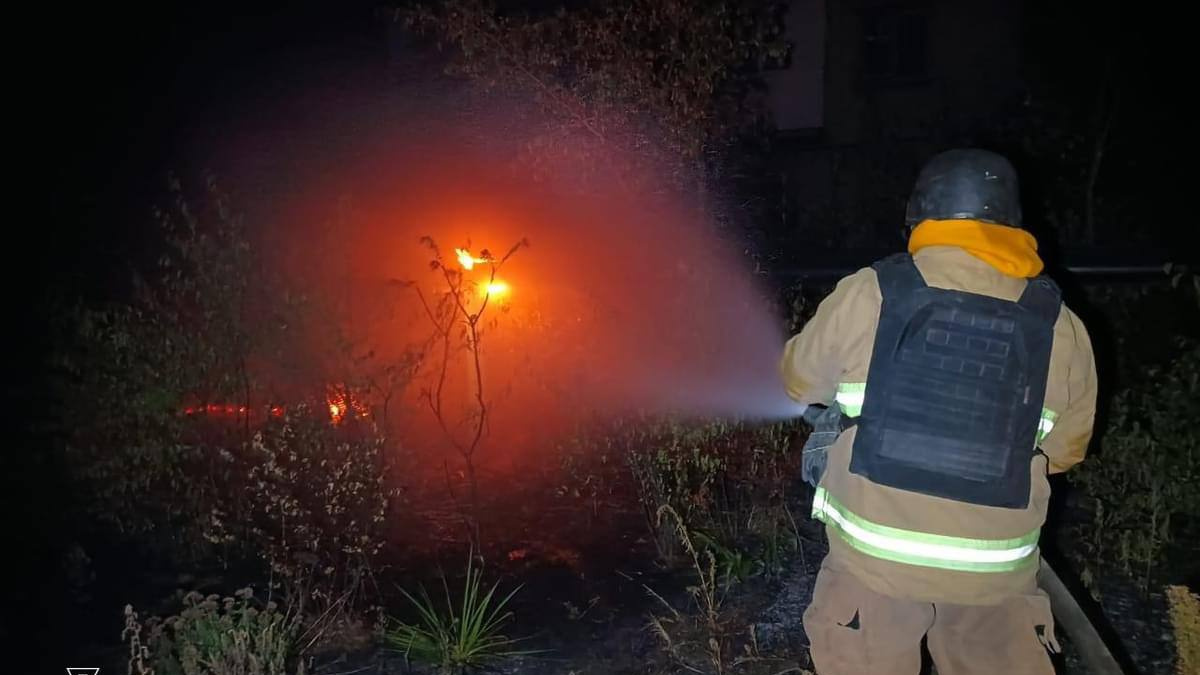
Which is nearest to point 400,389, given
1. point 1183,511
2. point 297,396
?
point 297,396

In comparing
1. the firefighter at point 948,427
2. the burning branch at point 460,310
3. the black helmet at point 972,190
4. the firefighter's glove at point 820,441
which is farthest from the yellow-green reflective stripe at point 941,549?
the burning branch at point 460,310

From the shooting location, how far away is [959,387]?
7.26 feet

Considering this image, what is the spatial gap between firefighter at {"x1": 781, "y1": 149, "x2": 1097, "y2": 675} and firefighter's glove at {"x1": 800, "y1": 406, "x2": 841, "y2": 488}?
60mm

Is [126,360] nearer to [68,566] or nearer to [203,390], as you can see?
[203,390]

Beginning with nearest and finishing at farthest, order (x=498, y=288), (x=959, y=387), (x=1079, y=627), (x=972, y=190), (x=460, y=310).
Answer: (x=959, y=387)
(x=972, y=190)
(x=1079, y=627)
(x=460, y=310)
(x=498, y=288)

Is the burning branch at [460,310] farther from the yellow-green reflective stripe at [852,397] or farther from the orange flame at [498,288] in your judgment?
the yellow-green reflective stripe at [852,397]

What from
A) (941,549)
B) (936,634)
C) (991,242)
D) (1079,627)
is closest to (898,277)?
(991,242)

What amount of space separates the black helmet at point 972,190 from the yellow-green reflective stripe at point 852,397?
0.51 m

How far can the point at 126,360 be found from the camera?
4.46 meters

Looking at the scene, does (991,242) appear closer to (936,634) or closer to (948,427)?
(948,427)

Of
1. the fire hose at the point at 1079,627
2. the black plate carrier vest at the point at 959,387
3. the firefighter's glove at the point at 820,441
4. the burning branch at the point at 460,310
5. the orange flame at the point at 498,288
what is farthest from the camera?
the orange flame at the point at 498,288

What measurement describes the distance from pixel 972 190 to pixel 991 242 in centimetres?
18

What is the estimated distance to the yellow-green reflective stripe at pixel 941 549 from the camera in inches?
89.2

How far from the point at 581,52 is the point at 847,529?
3.21 m
